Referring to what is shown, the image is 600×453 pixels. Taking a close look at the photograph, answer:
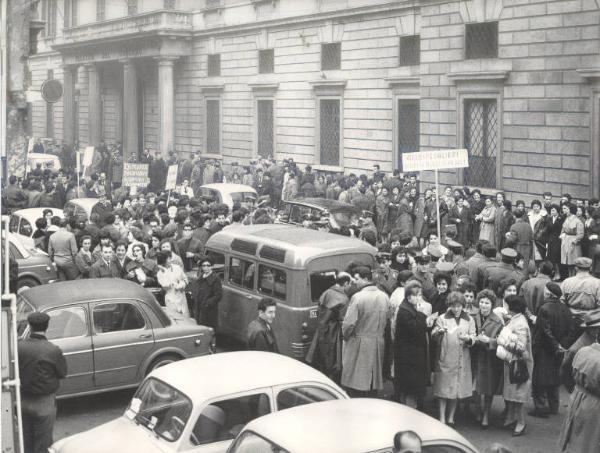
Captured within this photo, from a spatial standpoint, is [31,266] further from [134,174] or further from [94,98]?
[94,98]

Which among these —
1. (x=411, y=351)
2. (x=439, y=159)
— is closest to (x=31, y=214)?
(x=439, y=159)

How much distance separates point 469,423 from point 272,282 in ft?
10.5

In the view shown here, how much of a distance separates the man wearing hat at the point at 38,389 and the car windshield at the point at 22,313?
4.35ft

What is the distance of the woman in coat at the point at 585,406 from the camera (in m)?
7.91

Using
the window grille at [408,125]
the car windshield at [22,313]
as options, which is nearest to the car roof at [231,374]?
the car windshield at [22,313]

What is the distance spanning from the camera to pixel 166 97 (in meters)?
38.8

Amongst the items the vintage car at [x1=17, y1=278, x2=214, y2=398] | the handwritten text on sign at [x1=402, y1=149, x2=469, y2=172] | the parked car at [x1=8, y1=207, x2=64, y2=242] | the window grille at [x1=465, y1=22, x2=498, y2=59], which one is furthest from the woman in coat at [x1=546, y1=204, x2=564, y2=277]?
the parked car at [x1=8, y1=207, x2=64, y2=242]

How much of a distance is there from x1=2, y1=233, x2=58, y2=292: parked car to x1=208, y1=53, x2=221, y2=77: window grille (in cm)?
2363

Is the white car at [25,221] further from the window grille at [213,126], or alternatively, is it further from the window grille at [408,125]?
the window grille at [213,126]

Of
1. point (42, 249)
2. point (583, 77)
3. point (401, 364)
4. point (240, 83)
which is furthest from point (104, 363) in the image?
point (240, 83)

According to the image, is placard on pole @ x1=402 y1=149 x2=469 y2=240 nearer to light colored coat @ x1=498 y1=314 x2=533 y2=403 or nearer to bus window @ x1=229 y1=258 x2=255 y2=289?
bus window @ x1=229 y1=258 x2=255 y2=289

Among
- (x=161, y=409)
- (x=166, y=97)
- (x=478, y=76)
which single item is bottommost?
(x=161, y=409)

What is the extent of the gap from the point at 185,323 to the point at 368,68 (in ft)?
62.9

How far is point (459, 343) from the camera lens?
962 centimetres
